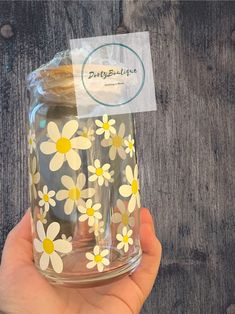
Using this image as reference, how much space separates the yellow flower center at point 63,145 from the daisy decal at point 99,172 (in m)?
0.03

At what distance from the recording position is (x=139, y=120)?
2.32ft

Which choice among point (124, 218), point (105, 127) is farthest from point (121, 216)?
point (105, 127)

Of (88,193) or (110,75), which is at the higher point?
(110,75)

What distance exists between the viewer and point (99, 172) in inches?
19.4

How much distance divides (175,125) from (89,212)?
0.28 metres

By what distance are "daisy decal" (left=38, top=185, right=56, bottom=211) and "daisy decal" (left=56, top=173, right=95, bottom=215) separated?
1 cm

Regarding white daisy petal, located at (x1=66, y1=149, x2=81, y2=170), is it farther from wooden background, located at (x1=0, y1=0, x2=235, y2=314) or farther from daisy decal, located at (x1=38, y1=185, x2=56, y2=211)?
wooden background, located at (x1=0, y1=0, x2=235, y2=314)

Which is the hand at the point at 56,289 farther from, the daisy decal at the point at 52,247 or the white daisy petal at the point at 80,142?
the white daisy petal at the point at 80,142

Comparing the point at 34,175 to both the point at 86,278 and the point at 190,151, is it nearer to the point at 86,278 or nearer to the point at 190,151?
the point at 86,278

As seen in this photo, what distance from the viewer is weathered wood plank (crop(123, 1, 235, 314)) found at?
702mm

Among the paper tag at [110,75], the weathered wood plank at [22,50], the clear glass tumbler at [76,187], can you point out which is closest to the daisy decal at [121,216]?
the clear glass tumbler at [76,187]

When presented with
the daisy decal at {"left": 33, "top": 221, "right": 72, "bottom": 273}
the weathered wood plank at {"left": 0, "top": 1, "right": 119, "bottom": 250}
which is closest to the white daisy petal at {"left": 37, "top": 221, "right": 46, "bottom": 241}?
the daisy decal at {"left": 33, "top": 221, "right": 72, "bottom": 273}

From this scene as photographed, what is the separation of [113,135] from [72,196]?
0.09m

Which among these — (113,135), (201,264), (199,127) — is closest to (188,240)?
(201,264)
